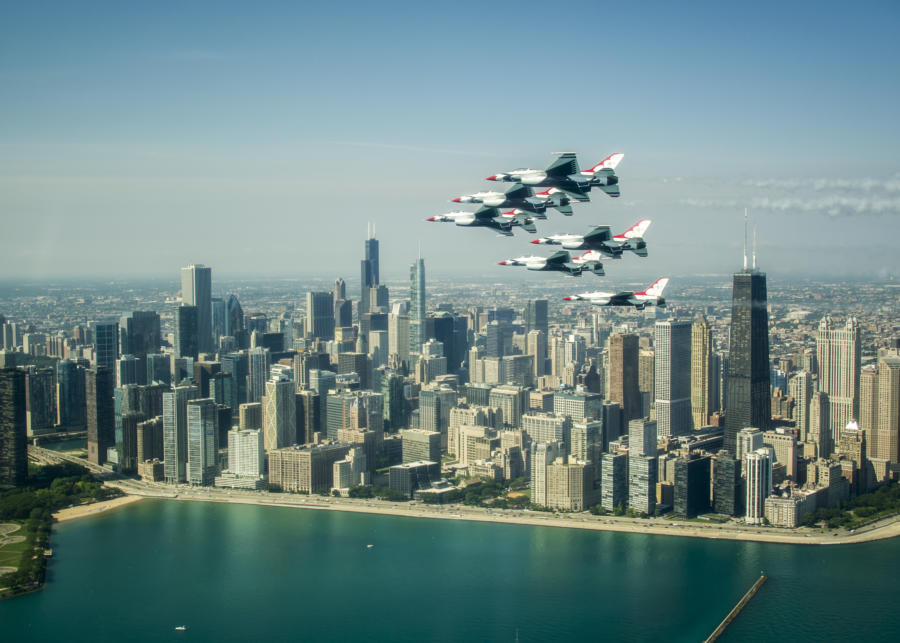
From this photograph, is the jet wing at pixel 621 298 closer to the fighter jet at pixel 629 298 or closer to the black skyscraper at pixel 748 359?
the fighter jet at pixel 629 298

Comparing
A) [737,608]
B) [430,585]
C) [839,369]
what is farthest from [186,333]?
[737,608]

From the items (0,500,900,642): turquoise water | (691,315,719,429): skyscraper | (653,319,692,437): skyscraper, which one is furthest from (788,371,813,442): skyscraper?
(0,500,900,642): turquoise water

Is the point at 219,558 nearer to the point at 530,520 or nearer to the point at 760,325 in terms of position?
the point at 530,520

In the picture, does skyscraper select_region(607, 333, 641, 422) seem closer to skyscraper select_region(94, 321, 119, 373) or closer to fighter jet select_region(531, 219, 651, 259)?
fighter jet select_region(531, 219, 651, 259)

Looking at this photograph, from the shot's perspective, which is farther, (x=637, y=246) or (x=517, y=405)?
(x=517, y=405)

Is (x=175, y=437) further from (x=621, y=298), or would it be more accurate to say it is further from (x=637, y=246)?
(x=637, y=246)

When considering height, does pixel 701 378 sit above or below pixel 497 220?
below
